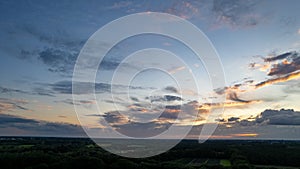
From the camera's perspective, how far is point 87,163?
52.4 metres

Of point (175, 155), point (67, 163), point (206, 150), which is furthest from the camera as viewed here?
point (206, 150)

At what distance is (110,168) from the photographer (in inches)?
2087

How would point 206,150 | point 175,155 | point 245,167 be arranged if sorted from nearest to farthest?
point 245,167
point 175,155
point 206,150

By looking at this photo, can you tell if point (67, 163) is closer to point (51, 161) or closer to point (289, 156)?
point (51, 161)

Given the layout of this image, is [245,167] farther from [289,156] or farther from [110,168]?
[289,156]

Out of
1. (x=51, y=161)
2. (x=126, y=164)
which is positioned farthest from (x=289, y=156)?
(x=51, y=161)

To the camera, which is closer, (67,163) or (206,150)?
(67,163)

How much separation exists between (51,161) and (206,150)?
58772 mm

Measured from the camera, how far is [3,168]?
5216 cm

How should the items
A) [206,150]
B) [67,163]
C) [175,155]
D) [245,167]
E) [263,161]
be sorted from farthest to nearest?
[206,150] < [175,155] < [263,161] < [245,167] < [67,163]

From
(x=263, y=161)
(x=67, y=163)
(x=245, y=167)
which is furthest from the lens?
(x=263, y=161)

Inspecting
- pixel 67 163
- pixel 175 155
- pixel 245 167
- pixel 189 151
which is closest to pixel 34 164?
pixel 67 163

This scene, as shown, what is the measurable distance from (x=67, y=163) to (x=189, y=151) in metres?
53.4

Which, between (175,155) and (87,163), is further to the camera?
(175,155)
